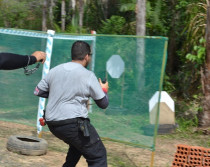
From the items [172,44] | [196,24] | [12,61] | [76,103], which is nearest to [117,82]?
[76,103]

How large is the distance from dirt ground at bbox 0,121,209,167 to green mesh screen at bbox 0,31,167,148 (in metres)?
0.28

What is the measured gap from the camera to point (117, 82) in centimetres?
681

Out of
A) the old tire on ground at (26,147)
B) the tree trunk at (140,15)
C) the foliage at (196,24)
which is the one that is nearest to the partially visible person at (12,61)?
the old tire on ground at (26,147)

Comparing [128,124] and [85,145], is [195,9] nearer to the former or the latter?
[128,124]

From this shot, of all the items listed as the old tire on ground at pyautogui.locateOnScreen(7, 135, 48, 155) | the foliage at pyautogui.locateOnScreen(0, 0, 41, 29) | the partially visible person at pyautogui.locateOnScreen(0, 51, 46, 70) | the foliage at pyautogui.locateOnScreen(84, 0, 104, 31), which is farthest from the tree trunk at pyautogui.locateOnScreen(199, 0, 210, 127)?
the foliage at pyautogui.locateOnScreen(0, 0, 41, 29)

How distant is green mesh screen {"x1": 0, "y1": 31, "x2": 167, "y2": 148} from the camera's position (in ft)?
20.5

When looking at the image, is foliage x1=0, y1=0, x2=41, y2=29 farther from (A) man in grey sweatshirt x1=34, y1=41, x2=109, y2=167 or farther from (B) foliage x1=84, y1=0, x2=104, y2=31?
(A) man in grey sweatshirt x1=34, y1=41, x2=109, y2=167

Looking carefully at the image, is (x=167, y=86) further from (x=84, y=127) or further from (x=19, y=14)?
(x=19, y=14)

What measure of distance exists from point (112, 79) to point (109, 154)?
4.14ft

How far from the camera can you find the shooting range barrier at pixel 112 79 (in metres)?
6.25

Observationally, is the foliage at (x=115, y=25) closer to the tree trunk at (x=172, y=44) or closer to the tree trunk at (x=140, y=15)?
the tree trunk at (x=172, y=44)

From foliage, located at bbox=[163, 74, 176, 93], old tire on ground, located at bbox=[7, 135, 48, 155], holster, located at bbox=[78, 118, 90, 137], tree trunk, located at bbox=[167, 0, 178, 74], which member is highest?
tree trunk, located at bbox=[167, 0, 178, 74]

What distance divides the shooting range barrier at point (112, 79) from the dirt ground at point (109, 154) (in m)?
0.27

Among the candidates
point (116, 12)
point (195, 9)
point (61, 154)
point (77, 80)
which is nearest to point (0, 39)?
point (61, 154)
